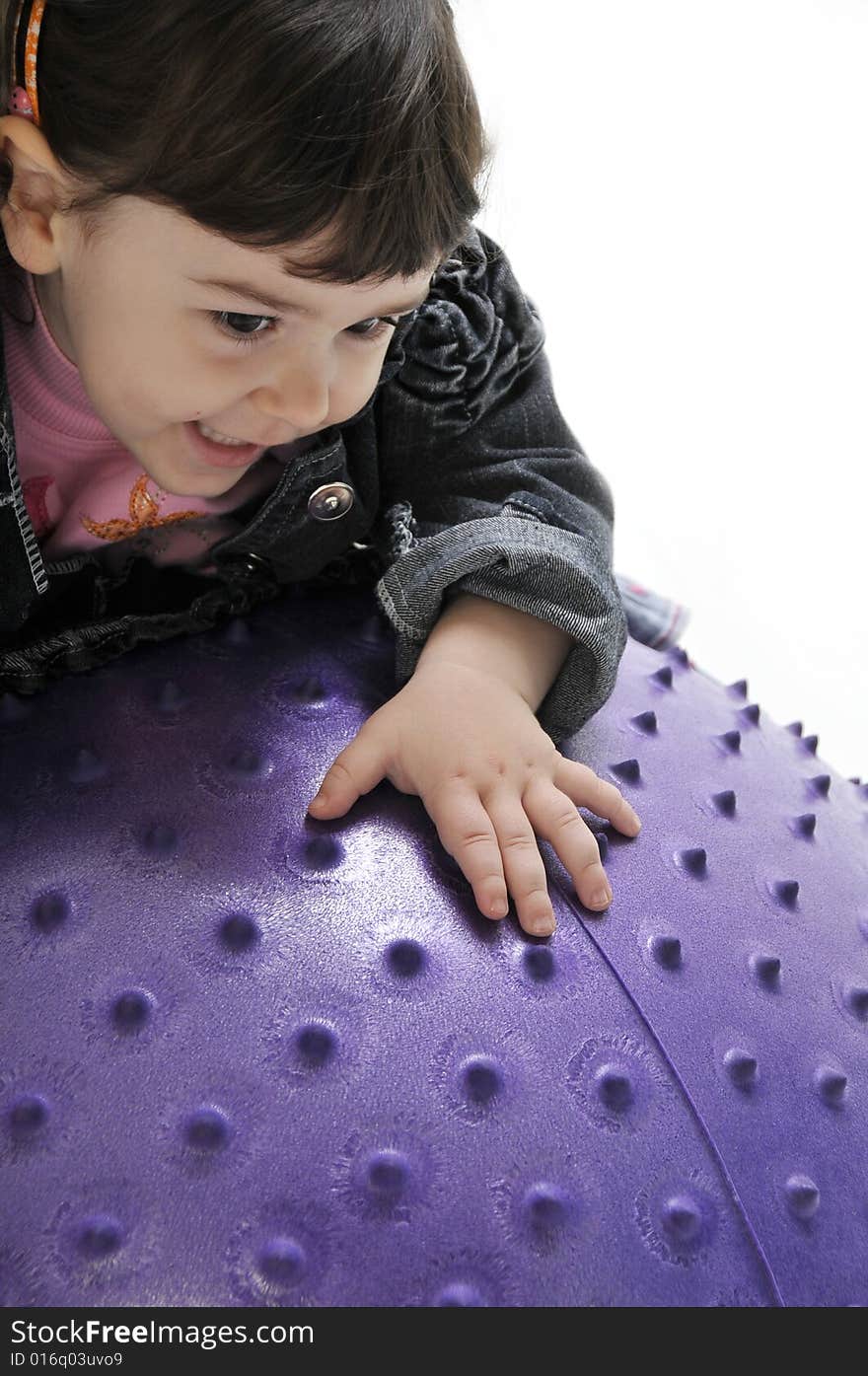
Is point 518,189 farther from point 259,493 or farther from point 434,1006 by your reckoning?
point 434,1006

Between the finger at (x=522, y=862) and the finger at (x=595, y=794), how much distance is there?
0.03m

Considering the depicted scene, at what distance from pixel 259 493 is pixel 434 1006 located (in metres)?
0.38

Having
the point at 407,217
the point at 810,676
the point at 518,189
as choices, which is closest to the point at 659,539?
the point at 810,676

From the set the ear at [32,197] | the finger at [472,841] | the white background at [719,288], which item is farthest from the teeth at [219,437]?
the white background at [719,288]

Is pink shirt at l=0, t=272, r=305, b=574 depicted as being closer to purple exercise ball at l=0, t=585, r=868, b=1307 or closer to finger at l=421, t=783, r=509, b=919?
purple exercise ball at l=0, t=585, r=868, b=1307

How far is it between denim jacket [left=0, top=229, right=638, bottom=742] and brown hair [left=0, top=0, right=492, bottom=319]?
0.59 ft

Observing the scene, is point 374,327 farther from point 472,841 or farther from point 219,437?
point 472,841

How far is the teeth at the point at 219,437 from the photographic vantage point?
0.78 m

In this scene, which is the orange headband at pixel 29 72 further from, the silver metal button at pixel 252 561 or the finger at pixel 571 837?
the finger at pixel 571 837

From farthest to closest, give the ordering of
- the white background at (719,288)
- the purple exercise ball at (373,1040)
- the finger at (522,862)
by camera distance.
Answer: the white background at (719,288), the finger at (522,862), the purple exercise ball at (373,1040)

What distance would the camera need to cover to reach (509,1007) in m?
0.64

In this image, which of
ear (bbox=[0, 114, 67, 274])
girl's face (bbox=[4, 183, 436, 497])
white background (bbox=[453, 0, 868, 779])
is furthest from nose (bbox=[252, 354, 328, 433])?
white background (bbox=[453, 0, 868, 779])

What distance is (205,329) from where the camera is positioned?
709 millimetres

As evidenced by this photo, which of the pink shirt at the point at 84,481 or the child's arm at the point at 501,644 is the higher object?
the child's arm at the point at 501,644
